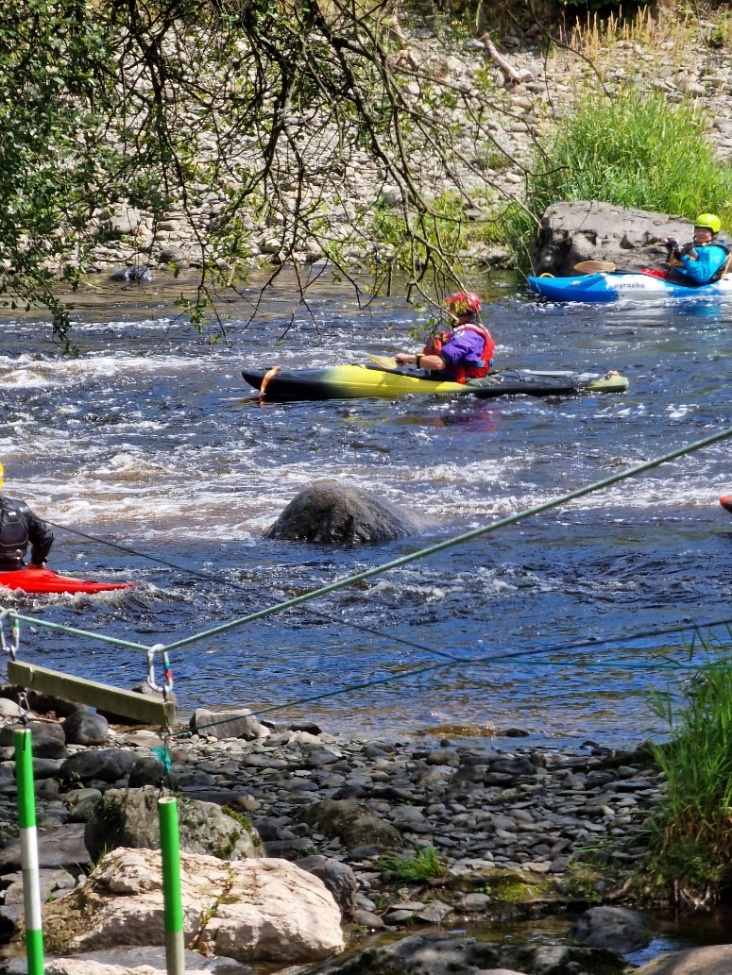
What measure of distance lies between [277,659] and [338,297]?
1079 cm

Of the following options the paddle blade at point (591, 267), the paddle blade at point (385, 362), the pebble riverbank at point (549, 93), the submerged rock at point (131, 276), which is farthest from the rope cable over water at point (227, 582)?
the paddle blade at point (591, 267)

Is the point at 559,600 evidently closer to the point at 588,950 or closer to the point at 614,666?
the point at 614,666

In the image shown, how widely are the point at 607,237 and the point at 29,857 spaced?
51.6 feet

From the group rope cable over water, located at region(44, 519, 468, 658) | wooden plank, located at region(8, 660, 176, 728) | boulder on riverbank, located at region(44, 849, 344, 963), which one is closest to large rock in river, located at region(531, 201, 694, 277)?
rope cable over water, located at region(44, 519, 468, 658)

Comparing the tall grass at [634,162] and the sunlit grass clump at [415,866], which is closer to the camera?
the sunlit grass clump at [415,866]

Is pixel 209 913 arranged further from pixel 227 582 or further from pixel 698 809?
pixel 227 582

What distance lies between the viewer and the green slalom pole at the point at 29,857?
2332 mm

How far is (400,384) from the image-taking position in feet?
39.1

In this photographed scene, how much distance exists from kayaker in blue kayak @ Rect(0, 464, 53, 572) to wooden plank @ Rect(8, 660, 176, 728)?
4.17 metres

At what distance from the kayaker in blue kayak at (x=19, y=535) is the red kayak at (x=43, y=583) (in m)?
0.09

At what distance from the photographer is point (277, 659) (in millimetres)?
6070

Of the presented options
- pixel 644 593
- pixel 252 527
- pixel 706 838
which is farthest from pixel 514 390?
pixel 706 838

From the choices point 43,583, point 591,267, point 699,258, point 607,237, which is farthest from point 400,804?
point 607,237

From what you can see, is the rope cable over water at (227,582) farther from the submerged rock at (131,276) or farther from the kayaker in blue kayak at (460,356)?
the submerged rock at (131,276)
